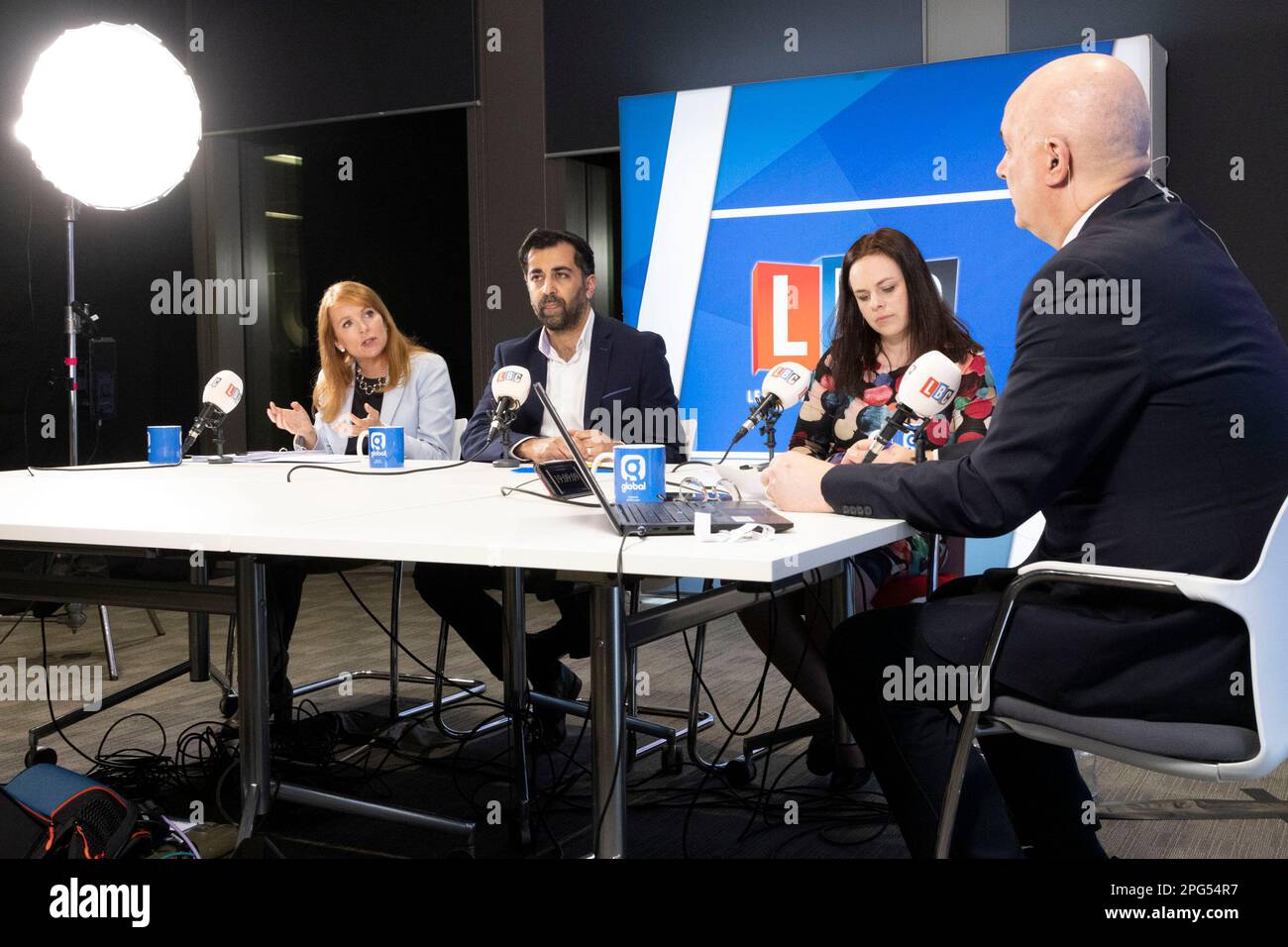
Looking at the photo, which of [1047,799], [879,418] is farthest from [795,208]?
[1047,799]

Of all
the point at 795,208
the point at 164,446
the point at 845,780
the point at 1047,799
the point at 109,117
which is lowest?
the point at 845,780

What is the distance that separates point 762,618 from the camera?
2957mm

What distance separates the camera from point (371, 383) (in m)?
3.89

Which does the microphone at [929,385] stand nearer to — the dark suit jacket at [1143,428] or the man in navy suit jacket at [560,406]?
the dark suit jacket at [1143,428]

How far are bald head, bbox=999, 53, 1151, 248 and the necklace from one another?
2.48 m

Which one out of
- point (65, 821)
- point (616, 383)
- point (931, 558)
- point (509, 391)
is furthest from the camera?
point (616, 383)

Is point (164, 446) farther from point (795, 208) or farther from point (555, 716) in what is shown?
point (795, 208)

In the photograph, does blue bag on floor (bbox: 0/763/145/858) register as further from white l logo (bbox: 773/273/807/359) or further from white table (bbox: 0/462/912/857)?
white l logo (bbox: 773/273/807/359)

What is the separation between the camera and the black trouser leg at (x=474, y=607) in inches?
125

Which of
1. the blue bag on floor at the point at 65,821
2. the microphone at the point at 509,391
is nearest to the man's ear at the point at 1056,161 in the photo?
the microphone at the point at 509,391

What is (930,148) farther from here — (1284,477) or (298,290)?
(298,290)

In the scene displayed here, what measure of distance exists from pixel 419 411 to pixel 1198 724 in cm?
277

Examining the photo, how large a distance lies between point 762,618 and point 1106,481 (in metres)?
1.38
